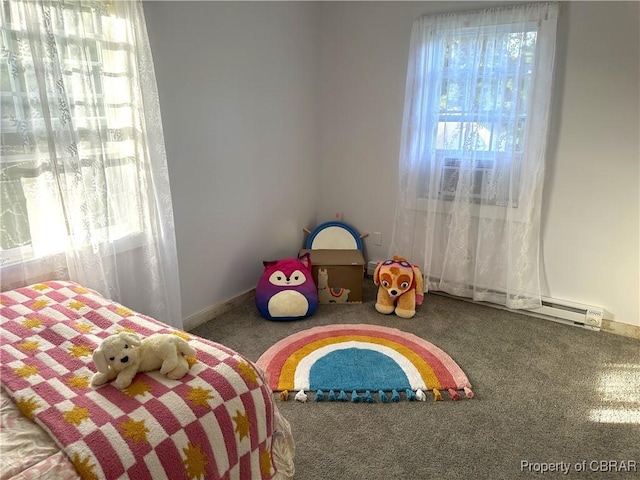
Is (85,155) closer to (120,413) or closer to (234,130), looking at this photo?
(234,130)

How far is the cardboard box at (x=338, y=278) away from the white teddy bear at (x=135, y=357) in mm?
1851

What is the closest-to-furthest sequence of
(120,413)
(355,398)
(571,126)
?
(120,413) < (355,398) < (571,126)

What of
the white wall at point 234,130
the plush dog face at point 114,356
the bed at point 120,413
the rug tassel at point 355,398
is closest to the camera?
the bed at point 120,413

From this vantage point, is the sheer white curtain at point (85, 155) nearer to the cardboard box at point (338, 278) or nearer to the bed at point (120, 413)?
the bed at point (120, 413)

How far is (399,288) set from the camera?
3.03 metres

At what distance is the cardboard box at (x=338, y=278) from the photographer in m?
3.23

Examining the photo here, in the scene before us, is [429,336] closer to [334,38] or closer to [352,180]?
[352,180]

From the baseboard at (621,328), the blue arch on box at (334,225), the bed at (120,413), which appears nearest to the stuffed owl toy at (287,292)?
the blue arch on box at (334,225)

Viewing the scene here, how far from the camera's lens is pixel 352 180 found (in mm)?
3750

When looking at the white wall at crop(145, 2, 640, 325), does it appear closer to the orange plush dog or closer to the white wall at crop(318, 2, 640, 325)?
the white wall at crop(318, 2, 640, 325)

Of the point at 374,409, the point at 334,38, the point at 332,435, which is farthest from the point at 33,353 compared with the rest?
the point at 334,38

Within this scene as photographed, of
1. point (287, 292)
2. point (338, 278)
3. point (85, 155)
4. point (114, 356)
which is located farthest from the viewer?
point (338, 278)

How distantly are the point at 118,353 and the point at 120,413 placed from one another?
0.18m

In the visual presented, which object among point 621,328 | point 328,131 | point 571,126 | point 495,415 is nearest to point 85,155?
point 328,131
